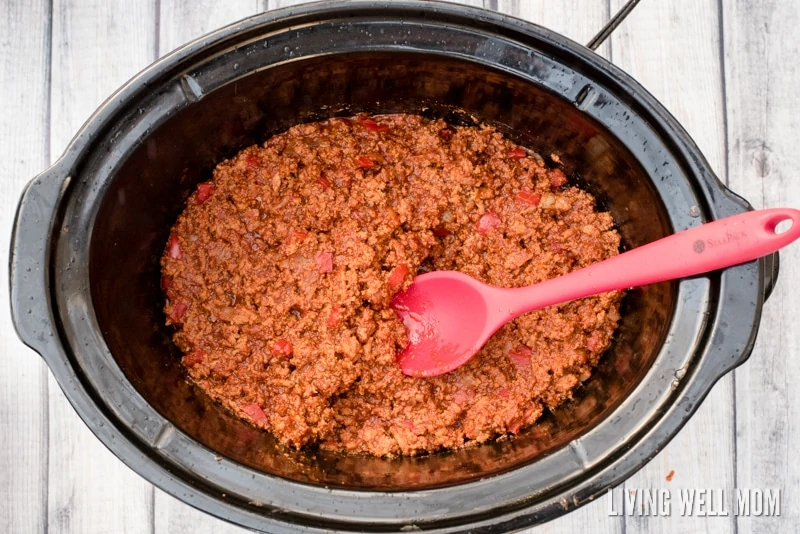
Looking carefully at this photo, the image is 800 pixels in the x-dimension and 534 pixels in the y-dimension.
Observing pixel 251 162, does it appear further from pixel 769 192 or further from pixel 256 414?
pixel 769 192

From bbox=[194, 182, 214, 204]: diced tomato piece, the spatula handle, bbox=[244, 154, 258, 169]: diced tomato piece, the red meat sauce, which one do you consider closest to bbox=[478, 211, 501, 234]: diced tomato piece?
the red meat sauce

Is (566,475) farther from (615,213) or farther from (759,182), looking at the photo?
(759,182)

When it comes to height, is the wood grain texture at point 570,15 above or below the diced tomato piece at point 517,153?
above

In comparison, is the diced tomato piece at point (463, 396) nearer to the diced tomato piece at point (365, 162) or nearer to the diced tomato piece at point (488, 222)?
the diced tomato piece at point (488, 222)

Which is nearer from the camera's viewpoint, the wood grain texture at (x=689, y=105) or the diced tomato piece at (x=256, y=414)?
the diced tomato piece at (x=256, y=414)

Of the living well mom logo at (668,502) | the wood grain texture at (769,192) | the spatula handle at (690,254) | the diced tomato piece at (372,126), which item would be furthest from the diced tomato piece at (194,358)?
the wood grain texture at (769,192)

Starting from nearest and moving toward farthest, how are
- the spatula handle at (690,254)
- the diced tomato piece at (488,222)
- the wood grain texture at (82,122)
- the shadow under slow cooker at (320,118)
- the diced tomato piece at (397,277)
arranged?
1. the spatula handle at (690,254)
2. the shadow under slow cooker at (320,118)
3. the diced tomato piece at (397,277)
4. the diced tomato piece at (488,222)
5. the wood grain texture at (82,122)

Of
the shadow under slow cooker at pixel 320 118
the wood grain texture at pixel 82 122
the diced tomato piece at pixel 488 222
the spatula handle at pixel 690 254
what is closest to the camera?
the spatula handle at pixel 690 254

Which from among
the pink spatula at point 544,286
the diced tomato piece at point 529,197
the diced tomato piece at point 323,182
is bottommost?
the pink spatula at point 544,286
